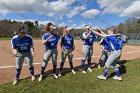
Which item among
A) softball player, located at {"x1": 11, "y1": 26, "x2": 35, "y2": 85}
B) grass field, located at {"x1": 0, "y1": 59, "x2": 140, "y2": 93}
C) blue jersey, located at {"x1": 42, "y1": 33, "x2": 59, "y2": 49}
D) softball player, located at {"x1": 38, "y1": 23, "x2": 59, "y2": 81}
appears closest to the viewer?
grass field, located at {"x1": 0, "y1": 59, "x2": 140, "y2": 93}

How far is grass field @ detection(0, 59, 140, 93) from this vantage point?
6145mm

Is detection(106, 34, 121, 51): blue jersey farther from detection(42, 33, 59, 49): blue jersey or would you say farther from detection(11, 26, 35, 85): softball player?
detection(11, 26, 35, 85): softball player

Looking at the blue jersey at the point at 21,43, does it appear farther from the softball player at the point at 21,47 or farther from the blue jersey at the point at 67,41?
the blue jersey at the point at 67,41

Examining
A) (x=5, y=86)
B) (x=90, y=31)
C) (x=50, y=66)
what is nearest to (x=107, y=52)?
(x=90, y=31)

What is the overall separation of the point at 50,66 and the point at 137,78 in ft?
12.4

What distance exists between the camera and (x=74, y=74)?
775cm

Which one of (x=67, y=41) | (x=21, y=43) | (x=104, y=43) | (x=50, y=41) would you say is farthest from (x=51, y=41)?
(x=104, y=43)

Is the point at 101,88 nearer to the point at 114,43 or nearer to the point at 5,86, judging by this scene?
the point at 114,43

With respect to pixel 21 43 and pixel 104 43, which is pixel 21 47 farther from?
pixel 104 43

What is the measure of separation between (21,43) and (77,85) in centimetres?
219

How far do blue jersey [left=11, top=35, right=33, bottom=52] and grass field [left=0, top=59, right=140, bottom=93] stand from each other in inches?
41.6

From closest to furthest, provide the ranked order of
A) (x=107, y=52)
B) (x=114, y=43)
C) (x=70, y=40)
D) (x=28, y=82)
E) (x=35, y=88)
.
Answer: (x=35, y=88) < (x=28, y=82) < (x=114, y=43) < (x=70, y=40) < (x=107, y=52)

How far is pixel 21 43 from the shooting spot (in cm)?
655

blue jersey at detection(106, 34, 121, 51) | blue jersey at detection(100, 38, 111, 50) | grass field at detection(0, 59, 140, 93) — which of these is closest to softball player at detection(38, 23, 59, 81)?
grass field at detection(0, 59, 140, 93)
